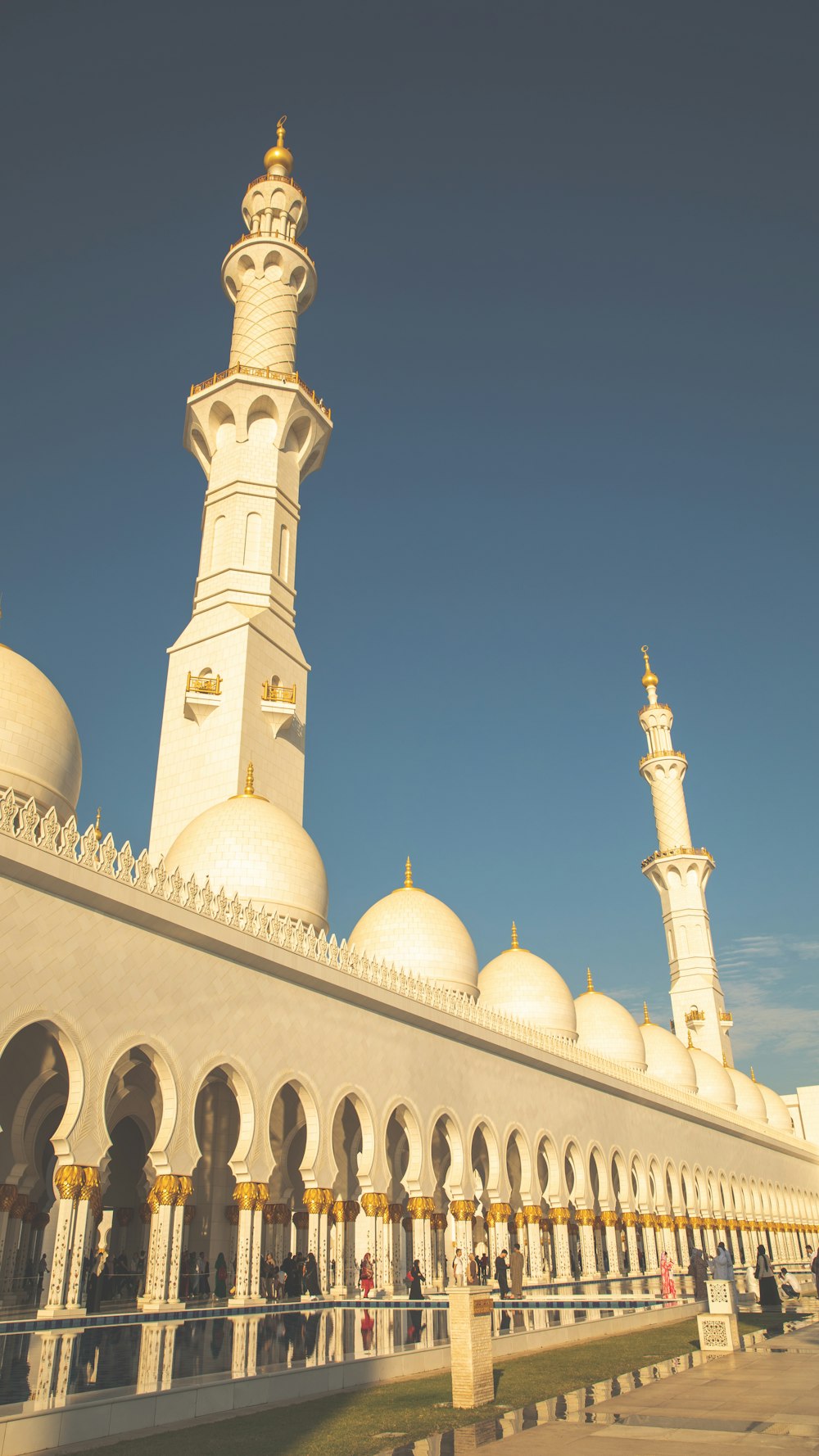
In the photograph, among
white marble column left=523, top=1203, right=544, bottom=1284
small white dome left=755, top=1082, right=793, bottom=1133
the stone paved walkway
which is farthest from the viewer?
small white dome left=755, top=1082, right=793, bottom=1133

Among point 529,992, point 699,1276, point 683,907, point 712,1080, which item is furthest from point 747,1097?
point 699,1276

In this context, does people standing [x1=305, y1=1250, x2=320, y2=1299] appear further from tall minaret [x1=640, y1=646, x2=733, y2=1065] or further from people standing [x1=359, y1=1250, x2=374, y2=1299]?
tall minaret [x1=640, y1=646, x2=733, y2=1065]

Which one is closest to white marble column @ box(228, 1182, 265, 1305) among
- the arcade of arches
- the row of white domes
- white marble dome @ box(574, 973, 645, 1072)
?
the arcade of arches

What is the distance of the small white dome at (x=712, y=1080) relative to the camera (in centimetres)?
4394

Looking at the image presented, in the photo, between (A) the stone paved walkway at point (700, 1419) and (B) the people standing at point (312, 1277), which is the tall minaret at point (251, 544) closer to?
(B) the people standing at point (312, 1277)

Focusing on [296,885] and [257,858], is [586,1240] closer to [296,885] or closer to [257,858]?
[296,885]

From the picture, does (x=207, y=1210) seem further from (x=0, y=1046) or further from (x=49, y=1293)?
(x=0, y=1046)

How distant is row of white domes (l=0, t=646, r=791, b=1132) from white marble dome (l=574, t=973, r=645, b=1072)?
4cm

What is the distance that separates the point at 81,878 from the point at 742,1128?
37161 millimetres

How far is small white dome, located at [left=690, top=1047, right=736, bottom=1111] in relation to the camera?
43938 millimetres

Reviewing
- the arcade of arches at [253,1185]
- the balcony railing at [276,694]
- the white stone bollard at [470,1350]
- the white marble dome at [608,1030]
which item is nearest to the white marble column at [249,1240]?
the arcade of arches at [253,1185]

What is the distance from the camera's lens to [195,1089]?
1485cm

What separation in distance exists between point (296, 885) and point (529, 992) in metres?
11.0

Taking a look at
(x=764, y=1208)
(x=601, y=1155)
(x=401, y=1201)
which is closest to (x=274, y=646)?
(x=401, y=1201)
